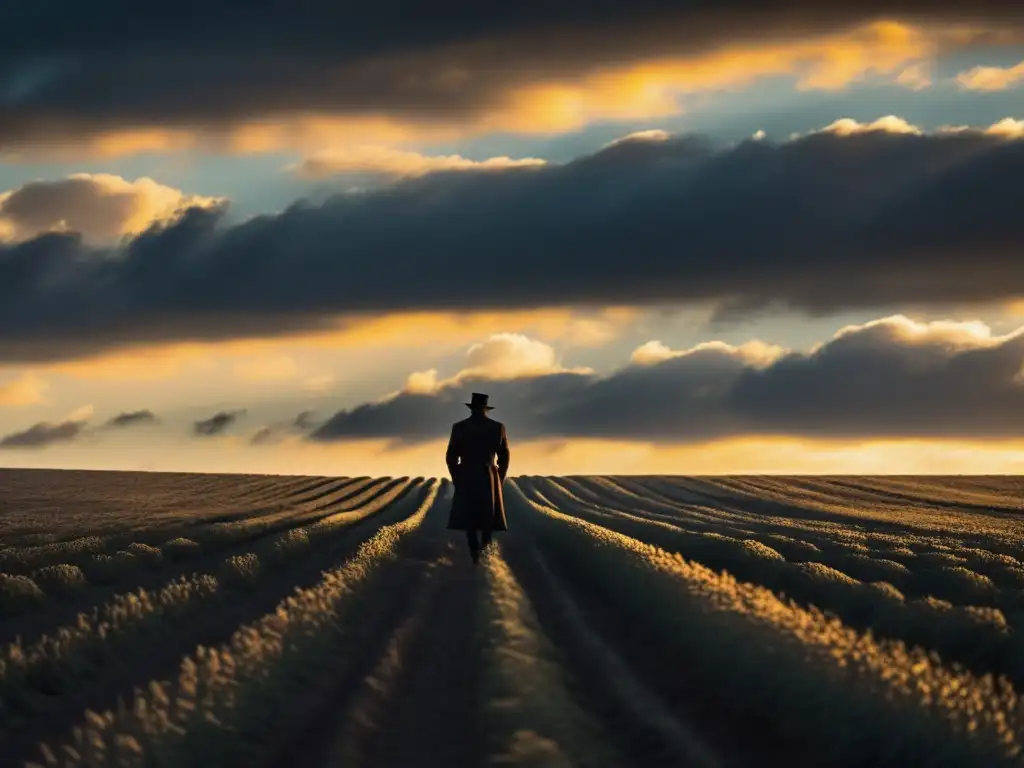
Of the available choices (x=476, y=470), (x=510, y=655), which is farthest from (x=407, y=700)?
(x=476, y=470)

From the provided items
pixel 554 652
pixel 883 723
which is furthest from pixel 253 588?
pixel 883 723

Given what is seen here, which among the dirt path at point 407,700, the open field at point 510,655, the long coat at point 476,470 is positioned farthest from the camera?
the long coat at point 476,470

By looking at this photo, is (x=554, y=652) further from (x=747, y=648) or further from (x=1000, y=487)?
(x=1000, y=487)

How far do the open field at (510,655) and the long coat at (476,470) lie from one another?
3.34ft

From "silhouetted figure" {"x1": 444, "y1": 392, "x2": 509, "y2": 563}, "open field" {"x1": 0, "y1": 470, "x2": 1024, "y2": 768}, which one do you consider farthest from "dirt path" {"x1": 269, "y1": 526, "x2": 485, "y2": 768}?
"silhouetted figure" {"x1": 444, "y1": 392, "x2": 509, "y2": 563}

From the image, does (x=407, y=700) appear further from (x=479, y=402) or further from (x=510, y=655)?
(x=479, y=402)

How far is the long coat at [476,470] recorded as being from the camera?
92.1ft

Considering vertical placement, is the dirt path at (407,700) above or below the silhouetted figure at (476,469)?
below

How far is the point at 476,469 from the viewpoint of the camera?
1120 inches

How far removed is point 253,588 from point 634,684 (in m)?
10.5

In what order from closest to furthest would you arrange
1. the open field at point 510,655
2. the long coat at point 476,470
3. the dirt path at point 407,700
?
the dirt path at point 407,700 < the open field at point 510,655 < the long coat at point 476,470

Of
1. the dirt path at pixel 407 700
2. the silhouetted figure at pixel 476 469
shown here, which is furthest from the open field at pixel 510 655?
the silhouetted figure at pixel 476 469

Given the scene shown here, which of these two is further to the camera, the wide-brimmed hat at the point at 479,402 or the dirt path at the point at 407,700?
the wide-brimmed hat at the point at 479,402

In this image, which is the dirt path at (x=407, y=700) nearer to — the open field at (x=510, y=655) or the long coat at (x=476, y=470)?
the open field at (x=510, y=655)
